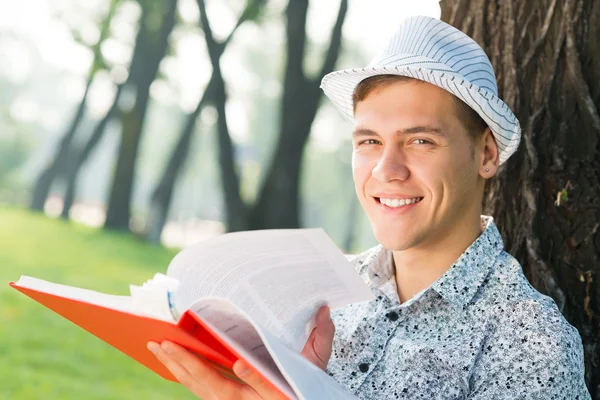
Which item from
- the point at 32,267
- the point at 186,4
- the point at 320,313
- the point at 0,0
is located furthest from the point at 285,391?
the point at 0,0

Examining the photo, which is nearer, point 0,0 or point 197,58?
point 197,58

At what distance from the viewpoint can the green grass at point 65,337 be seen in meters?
6.45

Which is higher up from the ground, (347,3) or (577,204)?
(347,3)

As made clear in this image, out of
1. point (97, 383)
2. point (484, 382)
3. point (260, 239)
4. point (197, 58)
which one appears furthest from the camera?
point (197, 58)

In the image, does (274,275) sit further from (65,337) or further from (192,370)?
(65,337)

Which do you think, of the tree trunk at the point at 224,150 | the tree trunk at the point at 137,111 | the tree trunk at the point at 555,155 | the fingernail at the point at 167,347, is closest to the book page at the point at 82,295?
the fingernail at the point at 167,347

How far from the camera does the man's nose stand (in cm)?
202

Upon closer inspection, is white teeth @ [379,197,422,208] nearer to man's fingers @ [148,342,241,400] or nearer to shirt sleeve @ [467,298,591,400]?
shirt sleeve @ [467,298,591,400]

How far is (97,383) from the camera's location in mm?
6691

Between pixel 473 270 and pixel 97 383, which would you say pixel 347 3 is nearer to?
pixel 97 383

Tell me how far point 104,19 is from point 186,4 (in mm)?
1793

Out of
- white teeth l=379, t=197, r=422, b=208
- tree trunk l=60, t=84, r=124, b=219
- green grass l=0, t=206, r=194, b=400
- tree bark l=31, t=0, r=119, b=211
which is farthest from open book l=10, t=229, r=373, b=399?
tree trunk l=60, t=84, r=124, b=219

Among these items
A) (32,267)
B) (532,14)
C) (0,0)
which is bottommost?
(32,267)

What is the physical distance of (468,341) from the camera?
192 cm
